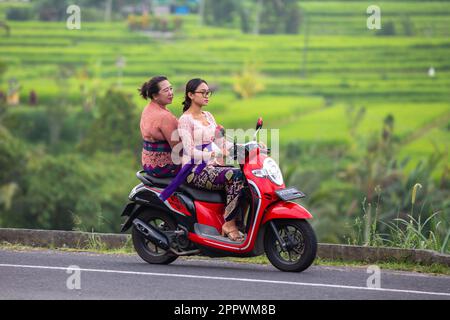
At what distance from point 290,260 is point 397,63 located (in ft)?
360

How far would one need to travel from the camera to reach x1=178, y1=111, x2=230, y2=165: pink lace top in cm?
1003

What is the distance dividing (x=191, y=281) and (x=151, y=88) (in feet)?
7.00

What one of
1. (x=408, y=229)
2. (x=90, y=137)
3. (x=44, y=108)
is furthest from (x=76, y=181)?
(x=408, y=229)

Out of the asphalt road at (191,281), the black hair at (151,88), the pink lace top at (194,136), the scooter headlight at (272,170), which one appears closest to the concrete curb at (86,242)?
the asphalt road at (191,281)

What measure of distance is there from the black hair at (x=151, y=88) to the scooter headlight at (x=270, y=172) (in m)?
1.34

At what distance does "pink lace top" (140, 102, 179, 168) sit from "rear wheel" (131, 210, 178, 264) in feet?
1.63

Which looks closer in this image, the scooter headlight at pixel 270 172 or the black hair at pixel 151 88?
the scooter headlight at pixel 270 172

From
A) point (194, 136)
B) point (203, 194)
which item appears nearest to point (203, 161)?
point (194, 136)

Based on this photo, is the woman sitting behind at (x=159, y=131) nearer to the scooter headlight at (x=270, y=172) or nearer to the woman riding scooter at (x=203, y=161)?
the woman riding scooter at (x=203, y=161)

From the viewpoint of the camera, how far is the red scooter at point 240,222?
963cm

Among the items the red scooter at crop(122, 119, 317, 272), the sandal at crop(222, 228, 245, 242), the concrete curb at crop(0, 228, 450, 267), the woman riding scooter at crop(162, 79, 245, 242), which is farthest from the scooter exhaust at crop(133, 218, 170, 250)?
the concrete curb at crop(0, 228, 450, 267)

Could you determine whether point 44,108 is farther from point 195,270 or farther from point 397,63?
point 195,270
